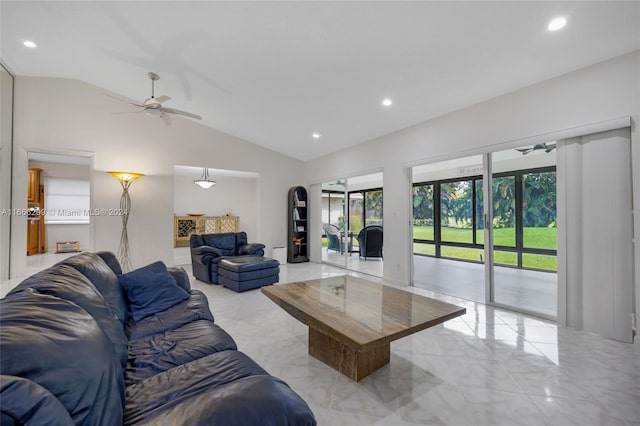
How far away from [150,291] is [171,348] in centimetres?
85

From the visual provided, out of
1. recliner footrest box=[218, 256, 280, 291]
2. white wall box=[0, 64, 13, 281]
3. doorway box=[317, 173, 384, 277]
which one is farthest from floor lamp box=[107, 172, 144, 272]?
doorway box=[317, 173, 384, 277]

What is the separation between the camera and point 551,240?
10.8 feet

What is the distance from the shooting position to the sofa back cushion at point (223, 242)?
17.3 ft

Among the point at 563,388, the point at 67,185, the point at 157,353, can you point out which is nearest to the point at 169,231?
the point at 67,185

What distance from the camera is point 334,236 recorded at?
25.7 ft

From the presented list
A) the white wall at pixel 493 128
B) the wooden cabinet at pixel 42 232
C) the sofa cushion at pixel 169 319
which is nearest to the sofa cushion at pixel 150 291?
the sofa cushion at pixel 169 319

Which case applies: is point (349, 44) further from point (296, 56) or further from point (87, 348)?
point (87, 348)

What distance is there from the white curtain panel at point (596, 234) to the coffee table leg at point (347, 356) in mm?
2293

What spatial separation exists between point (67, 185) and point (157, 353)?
27.6ft

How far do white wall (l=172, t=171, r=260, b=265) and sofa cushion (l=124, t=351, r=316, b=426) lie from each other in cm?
571

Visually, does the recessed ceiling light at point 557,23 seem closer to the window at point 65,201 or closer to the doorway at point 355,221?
the doorway at point 355,221

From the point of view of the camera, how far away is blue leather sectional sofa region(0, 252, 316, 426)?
745 millimetres

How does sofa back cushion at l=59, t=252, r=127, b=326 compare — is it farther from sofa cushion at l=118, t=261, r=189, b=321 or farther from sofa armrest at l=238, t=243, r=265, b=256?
sofa armrest at l=238, t=243, r=265, b=256

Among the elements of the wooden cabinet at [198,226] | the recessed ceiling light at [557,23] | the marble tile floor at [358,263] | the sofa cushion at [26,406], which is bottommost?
the marble tile floor at [358,263]
